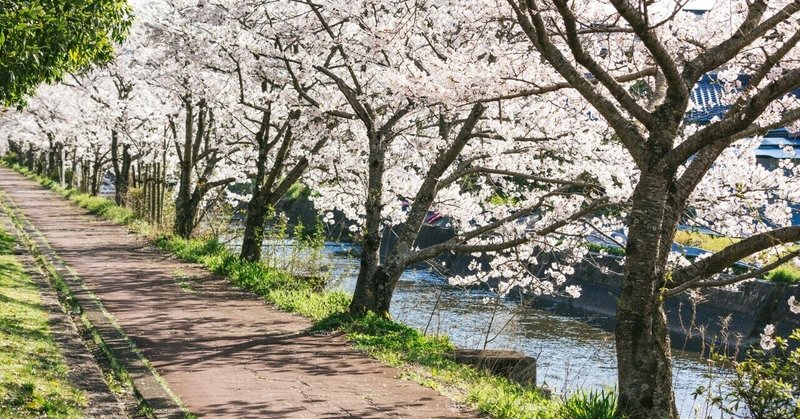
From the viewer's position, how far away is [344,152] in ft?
56.4

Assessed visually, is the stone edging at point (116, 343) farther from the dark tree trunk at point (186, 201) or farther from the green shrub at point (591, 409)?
the dark tree trunk at point (186, 201)

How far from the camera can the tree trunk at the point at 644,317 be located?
278 inches

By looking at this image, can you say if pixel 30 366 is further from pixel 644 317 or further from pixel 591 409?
pixel 644 317

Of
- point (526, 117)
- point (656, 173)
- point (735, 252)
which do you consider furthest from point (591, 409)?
point (526, 117)

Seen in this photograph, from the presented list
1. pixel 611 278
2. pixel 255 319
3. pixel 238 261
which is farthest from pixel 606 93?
pixel 611 278

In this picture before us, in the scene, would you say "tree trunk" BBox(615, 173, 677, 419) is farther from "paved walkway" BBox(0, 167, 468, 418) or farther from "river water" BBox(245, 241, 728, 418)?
"river water" BBox(245, 241, 728, 418)

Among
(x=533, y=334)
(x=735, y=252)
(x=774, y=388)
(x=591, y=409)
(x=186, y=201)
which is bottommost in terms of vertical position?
(x=533, y=334)

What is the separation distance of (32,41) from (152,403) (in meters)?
4.37

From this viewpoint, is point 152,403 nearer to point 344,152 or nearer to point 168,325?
point 168,325

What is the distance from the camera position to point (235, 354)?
9.88m

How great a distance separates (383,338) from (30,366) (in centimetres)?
457

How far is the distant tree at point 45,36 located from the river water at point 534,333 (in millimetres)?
6873

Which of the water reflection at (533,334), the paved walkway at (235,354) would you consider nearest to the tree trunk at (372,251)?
the paved walkway at (235,354)

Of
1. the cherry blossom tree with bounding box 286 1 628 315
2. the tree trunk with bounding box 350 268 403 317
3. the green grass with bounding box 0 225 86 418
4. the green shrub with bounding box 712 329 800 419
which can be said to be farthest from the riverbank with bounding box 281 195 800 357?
the green shrub with bounding box 712 329 800 419
